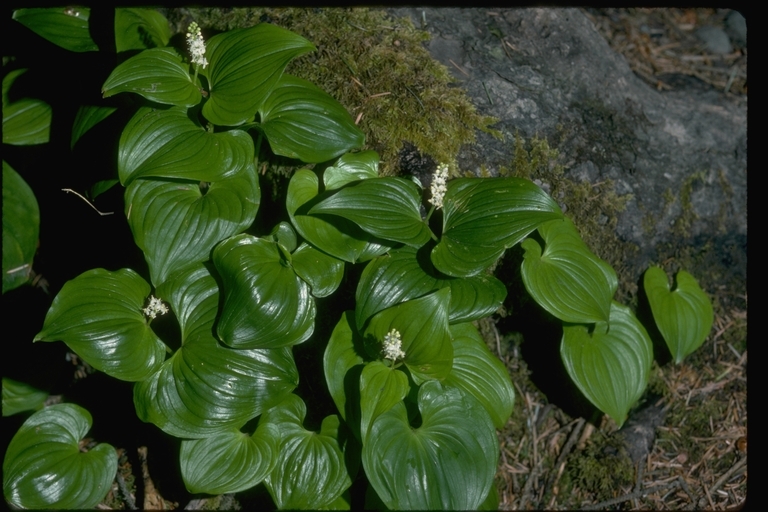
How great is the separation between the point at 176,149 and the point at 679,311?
10.2ft

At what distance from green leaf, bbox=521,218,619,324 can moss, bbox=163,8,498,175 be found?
740 mm

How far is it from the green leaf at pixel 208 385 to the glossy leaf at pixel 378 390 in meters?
0.38

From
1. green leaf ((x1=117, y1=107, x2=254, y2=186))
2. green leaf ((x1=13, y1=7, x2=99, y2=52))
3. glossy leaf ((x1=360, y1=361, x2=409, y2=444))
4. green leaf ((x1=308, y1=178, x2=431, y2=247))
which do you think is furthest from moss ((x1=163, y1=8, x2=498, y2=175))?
glossy leaf ((x1=360, y1=361, x2=409, y2=444))

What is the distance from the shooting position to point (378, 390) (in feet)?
9.02

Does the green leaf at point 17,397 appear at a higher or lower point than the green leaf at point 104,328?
lower

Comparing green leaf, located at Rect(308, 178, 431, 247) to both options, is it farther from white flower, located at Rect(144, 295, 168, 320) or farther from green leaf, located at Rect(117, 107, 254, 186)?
white flower, located at Rect(144, 295, 168, 320)

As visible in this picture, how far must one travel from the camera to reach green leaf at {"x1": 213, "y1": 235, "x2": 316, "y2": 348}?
2727mm

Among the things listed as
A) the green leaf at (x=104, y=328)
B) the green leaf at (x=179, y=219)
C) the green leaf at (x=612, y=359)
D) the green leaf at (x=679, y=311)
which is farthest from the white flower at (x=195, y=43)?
the green leaf at (x=679, y=311)

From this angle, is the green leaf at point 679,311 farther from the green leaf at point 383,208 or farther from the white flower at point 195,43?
the white flower at point 195,43

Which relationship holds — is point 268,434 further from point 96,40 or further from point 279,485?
point 96,40

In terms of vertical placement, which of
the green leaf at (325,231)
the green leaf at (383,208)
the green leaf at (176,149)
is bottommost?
the green leaf at (325,231)

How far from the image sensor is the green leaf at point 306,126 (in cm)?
301

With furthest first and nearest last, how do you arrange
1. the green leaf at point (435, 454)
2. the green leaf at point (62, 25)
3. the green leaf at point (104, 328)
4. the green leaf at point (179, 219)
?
the green leaf at point (62, 25) → the green leaf at point (179, 219) → the green leaf at point (104, 328) → the green leaf at point (435, 454)
